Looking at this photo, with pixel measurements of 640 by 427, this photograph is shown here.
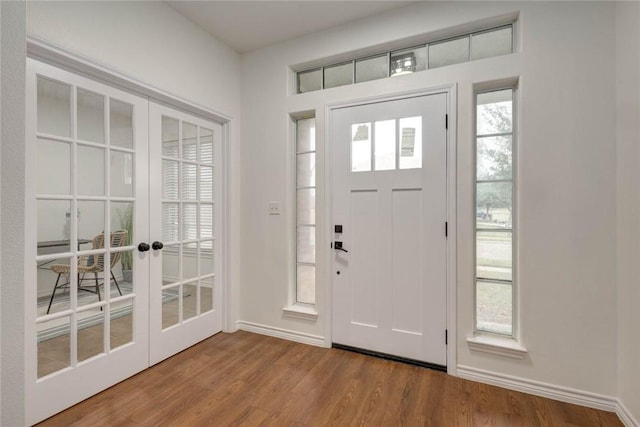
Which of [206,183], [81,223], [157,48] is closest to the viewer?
[81,223]

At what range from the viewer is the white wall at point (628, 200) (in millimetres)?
1618

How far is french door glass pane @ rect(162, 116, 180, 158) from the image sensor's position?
240 cm

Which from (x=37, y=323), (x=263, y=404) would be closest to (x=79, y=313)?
(x=37, y=323)

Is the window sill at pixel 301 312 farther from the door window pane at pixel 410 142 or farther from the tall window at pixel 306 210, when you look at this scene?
the door window pane at pixel 410 142

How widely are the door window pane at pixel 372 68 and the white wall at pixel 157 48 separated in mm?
1252

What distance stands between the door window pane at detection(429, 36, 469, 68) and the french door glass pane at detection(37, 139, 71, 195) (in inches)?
104

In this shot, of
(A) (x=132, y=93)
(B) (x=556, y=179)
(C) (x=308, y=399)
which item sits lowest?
(C) (x=308, y=399)

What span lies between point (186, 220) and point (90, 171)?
2.66 feet

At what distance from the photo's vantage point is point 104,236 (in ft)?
6.60

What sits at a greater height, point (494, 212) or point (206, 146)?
point (206, 146)

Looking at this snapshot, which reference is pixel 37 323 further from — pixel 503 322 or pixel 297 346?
pixel 503 322

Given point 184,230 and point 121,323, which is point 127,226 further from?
point 121,323

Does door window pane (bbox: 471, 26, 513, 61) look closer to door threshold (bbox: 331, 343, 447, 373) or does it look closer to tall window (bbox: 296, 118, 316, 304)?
tall window (bbox: 296, 118, 316, 304)

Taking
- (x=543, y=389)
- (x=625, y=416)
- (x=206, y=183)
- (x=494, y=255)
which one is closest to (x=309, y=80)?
(x=206, y=183)
